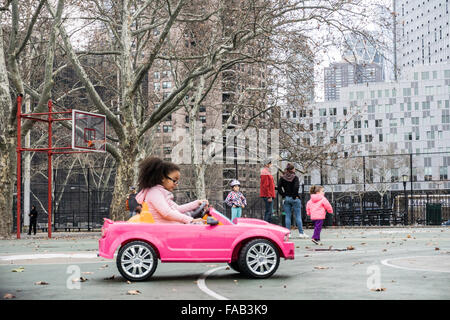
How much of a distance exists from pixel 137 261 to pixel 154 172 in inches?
49.3

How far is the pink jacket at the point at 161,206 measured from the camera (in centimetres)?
875

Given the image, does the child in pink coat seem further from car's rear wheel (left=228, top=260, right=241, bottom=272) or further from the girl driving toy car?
the girl driving toy car

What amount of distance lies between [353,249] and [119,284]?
7.16 meters

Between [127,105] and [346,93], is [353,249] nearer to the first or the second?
[127,105]

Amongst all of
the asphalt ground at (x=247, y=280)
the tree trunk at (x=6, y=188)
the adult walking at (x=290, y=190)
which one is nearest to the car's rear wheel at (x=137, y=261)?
the asphalt ground at (x=247, y=280)

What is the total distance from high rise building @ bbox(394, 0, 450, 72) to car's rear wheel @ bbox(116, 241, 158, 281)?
462ft

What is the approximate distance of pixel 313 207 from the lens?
1509 centimetres

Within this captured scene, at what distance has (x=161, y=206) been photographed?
8.74m

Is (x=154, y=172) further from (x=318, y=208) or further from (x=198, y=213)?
(x=318, y=208)

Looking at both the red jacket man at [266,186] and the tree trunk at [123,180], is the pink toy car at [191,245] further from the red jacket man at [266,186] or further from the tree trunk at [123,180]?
the tree trunk at [123,180]

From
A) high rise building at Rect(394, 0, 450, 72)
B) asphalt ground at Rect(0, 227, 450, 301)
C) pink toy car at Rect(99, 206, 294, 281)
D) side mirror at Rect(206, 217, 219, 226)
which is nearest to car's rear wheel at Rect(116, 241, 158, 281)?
pink toy car at Rect(99, 206, 294, 281)

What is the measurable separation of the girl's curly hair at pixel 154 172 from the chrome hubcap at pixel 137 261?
908mm

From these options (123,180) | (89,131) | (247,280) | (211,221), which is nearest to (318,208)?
(247,280)
